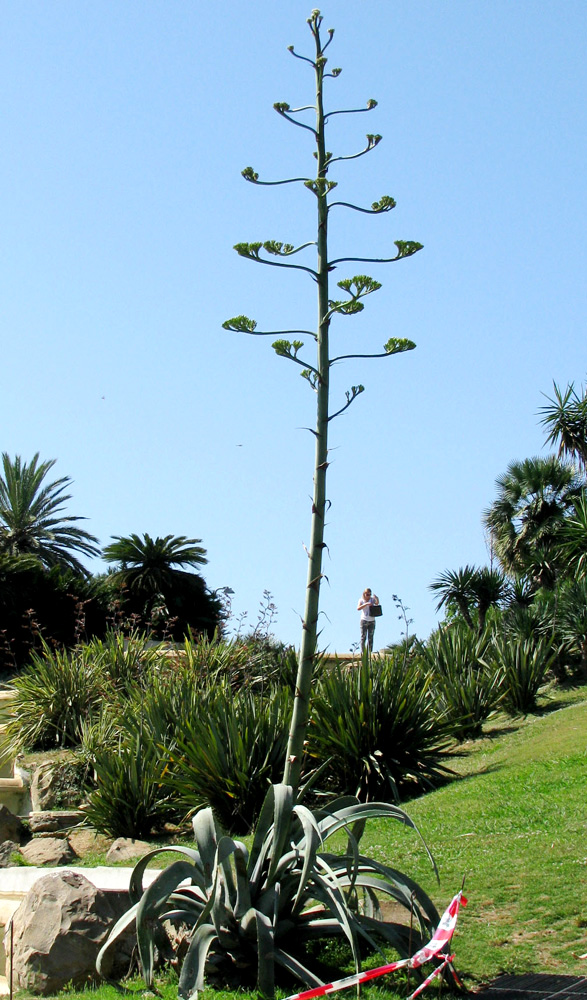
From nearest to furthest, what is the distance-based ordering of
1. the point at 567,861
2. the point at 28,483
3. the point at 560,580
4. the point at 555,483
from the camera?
1. the point at 567,861
2. the point at 560,580
3. the point at 555,483
4. the point at 28,483

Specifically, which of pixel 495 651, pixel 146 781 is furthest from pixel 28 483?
pixel 146 781

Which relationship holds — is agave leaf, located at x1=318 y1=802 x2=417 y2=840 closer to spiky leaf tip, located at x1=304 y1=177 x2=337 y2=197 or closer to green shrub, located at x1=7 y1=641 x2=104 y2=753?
spiky leaf tip, located at x1=304 y1=177 x2=337 y2=197

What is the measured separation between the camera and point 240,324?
5.21 m

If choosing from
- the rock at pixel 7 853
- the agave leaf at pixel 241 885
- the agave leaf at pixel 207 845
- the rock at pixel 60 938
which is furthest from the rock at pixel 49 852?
the agave leaf at pixel 241 885

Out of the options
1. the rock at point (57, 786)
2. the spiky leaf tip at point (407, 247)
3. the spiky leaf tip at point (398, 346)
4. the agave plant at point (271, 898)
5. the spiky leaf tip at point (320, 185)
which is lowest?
the rock at point (57, 786)

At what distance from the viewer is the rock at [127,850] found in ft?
29.6

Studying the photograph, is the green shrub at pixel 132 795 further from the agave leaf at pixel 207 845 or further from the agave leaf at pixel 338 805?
the agave leaf at pixel 207 845

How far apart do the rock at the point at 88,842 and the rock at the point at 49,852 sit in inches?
10.4

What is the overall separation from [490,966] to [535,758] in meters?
6.36

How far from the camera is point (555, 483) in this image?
31.0 m

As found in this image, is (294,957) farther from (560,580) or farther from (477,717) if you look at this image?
(560,580)

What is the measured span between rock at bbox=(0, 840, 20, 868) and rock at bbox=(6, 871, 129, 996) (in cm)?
398

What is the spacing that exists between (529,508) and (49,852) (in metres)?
23.6

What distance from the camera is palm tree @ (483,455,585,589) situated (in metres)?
30.3
